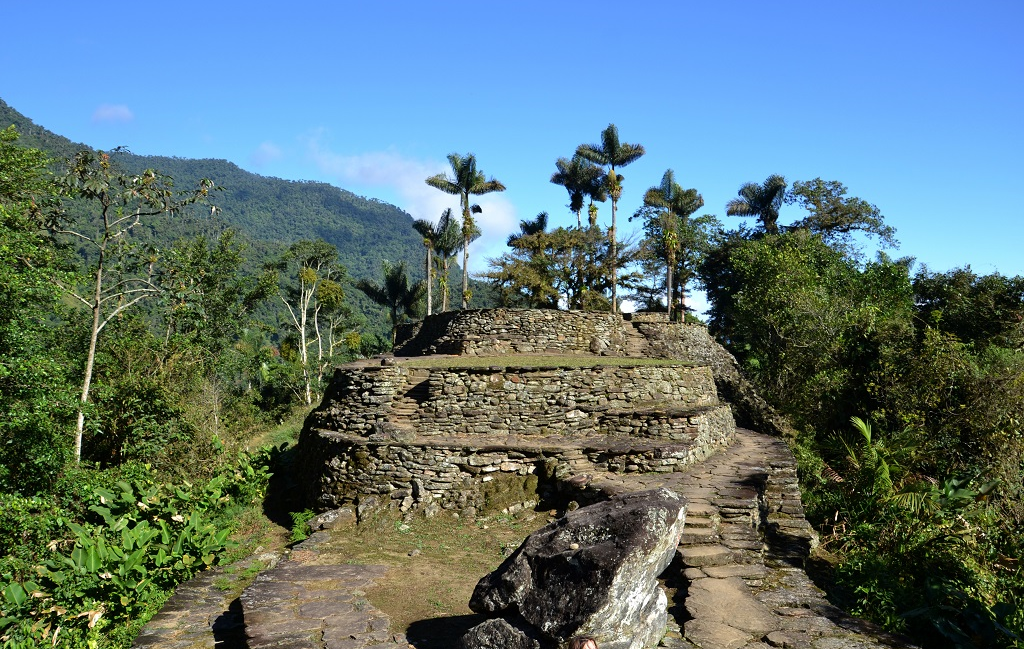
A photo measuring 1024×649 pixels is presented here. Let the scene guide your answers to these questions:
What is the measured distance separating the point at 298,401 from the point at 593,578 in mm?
29004

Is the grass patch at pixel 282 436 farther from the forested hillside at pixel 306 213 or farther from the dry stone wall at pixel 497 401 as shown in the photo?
the forested hillside at pixel 306 213

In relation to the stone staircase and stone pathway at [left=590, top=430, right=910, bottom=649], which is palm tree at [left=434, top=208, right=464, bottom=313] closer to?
the stone staircase

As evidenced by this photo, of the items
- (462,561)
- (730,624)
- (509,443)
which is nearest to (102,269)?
(509,443)

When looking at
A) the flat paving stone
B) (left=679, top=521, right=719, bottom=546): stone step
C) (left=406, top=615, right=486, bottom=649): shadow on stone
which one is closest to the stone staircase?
(left=679, top=521, right=719, bottom=546): stone step

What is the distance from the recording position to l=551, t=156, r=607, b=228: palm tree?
34.9 metres

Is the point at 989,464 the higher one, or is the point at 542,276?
the point at 542,276

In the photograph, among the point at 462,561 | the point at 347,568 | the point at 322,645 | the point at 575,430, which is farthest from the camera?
the point at 575,430

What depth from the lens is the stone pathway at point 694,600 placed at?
5867 millimetres

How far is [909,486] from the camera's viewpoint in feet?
34.0

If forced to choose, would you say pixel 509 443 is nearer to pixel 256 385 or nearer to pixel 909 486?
pixel 909 486

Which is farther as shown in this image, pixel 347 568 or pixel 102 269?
pixel 102 269

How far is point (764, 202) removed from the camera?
39.4 meters

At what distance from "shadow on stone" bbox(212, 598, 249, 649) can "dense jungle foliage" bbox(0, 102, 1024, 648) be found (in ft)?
3.69

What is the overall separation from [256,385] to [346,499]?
3249 centimetres
